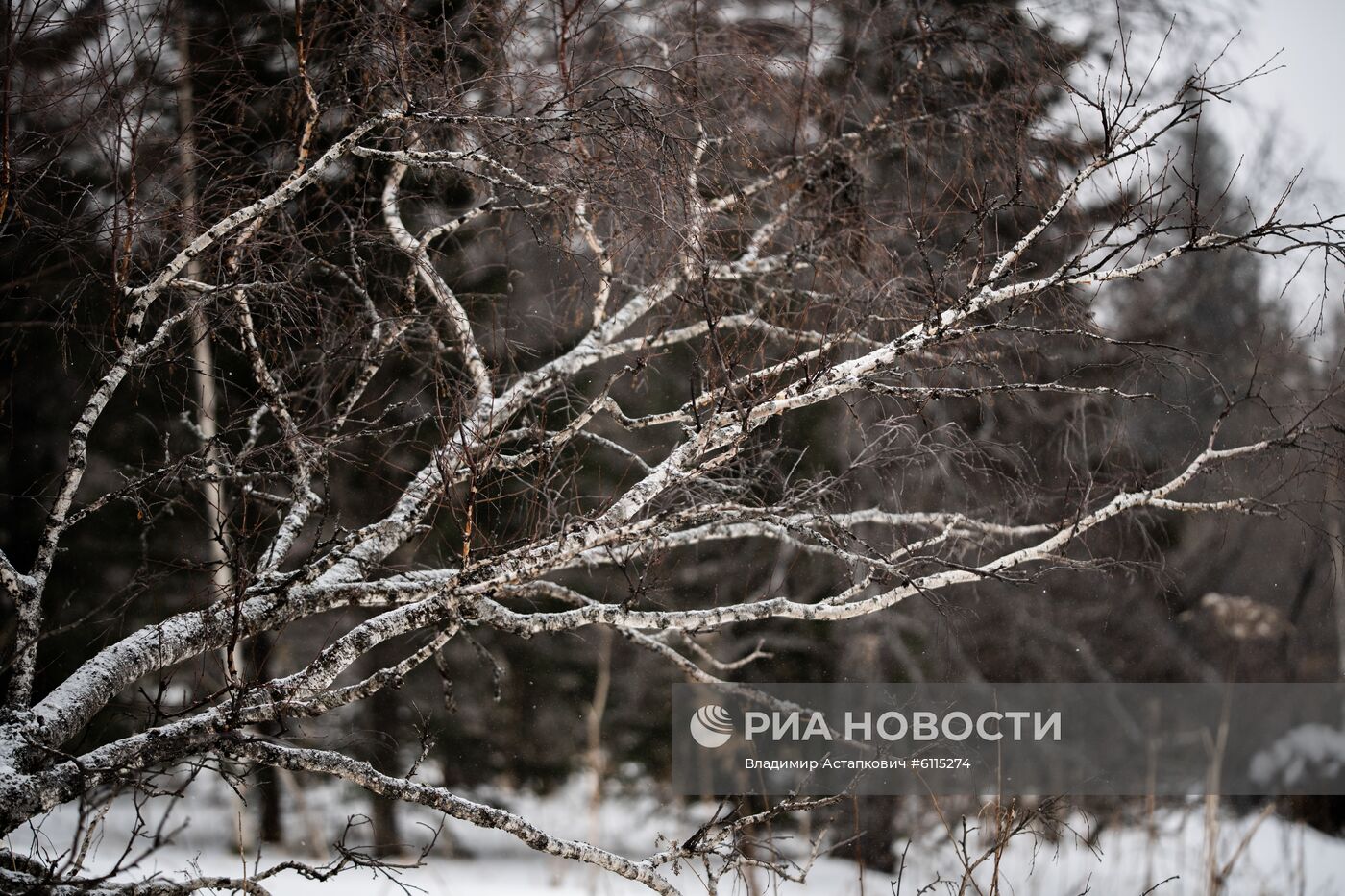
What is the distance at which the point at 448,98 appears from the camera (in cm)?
242

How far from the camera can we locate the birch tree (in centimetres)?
234

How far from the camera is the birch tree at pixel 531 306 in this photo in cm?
234

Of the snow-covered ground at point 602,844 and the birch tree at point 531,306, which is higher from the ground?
the birch tree at point 531,306

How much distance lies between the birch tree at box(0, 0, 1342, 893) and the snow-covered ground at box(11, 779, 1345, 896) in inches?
35.4

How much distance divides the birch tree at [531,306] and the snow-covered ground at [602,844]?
90cm

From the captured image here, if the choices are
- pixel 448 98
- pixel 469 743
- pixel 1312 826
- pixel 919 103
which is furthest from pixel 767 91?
pixel 1312 826

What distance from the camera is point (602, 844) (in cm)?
558

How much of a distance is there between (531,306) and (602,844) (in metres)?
3.12

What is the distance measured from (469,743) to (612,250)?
3637mm

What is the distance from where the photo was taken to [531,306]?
4.98 metres

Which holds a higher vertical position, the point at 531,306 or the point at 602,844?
the point at 531,306

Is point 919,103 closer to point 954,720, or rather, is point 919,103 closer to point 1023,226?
point 1023,226

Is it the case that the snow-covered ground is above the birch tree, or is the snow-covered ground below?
below

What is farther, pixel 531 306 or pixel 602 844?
pixel 602 844
